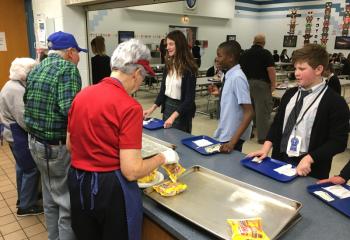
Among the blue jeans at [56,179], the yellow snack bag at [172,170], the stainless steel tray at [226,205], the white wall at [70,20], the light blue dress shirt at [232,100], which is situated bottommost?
the blue jeans at [56,179]

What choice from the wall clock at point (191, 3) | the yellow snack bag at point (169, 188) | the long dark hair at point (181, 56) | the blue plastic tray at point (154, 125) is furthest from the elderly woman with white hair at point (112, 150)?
the wall clock at point (191, 3)

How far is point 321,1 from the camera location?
11266 millimetres

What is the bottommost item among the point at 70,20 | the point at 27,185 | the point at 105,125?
the point at 27,185

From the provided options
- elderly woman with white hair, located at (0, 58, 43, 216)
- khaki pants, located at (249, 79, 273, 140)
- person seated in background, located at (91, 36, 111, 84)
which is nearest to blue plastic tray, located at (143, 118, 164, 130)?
elderly woman with white hair, located at (0, 58, 43, 216)

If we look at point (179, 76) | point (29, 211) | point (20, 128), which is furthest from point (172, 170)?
point (29, 211)

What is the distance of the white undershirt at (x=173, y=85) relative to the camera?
2388 mm

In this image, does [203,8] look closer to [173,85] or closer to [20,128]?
[173,85]

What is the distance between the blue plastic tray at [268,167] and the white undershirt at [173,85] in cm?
94

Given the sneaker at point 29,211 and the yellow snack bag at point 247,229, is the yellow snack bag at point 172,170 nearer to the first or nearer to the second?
the yellow snack bag at point 247,229

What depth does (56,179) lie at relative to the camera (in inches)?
71.9

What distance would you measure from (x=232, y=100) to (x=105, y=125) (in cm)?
109

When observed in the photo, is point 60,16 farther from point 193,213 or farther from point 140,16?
point 140,16

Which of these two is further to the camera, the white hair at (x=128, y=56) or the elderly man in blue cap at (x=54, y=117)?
the elderly man in blue cap at (x=54, y=117)

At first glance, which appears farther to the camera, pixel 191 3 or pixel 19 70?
pixel 191 3
